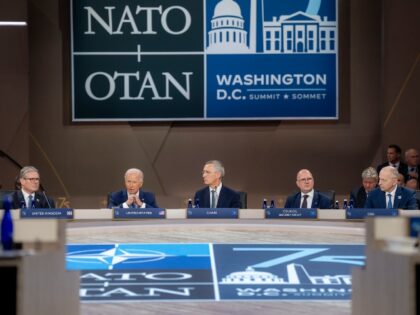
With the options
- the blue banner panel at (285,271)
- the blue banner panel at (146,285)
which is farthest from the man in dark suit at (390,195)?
the blue banner panel at (146,285)

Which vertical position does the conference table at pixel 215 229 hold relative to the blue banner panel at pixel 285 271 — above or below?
above

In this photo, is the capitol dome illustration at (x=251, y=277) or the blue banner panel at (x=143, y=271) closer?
the blue banner panel at (x=143, y=271)

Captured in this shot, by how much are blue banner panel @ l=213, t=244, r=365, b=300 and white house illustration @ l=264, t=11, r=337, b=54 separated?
450cm

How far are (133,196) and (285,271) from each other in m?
2.78

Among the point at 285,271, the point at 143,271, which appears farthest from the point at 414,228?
the point at 143,271

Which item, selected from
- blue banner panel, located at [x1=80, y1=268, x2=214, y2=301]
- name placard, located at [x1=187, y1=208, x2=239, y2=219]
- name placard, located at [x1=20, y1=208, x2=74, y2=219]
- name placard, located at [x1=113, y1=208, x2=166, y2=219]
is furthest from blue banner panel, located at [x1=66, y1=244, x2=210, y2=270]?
name placard, located at [x1=187, y1=208, x2=239, y2=219]

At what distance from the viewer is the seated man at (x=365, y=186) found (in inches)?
287

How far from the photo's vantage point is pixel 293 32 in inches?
352

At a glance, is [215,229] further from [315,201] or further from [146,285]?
[146,285]

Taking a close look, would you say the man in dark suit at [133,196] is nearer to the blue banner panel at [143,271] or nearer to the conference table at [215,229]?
the conference table at [215,229]

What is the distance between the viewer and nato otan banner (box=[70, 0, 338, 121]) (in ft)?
29.2

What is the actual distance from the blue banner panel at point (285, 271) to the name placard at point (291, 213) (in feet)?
3.53

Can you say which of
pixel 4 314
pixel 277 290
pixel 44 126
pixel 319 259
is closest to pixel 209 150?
pixel 44 126

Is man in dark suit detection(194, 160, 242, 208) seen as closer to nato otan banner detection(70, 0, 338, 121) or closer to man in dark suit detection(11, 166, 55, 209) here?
man in dark suit detection(11, 166, 55, 209)
